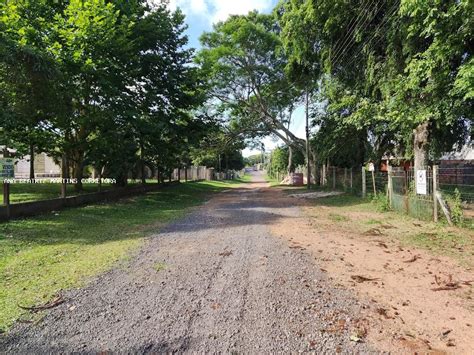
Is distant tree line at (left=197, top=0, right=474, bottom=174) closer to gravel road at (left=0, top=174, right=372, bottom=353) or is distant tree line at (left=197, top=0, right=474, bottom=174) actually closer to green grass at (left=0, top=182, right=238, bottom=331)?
gravel road at (left=0, top=174, right=372, bottom=353)

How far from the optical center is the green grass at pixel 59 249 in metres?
4.81

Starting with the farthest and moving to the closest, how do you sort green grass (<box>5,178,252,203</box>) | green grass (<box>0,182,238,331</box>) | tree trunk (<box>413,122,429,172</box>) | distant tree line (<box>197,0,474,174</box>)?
green grass (<box>5,178,252,203</box>)
tree trunk (<box>413,122,429,172</box>)
distant tree line (<box>197,0,474,174</box>)
green grass (<box>0,182,238,331</box>)

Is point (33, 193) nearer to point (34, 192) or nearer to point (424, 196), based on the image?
Result: point (34, 192)

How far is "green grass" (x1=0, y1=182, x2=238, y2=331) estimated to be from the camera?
4812mm

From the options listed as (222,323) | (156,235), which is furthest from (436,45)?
(222,323)

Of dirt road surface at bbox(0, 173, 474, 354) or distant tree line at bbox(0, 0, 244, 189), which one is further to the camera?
distant tree line at bbox(0, 0, 244, 189)

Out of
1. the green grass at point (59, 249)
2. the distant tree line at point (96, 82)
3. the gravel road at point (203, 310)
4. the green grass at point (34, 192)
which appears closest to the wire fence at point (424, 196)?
the gravel road at point (203, 310)

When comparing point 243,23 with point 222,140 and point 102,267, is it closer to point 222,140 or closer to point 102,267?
point 222,140

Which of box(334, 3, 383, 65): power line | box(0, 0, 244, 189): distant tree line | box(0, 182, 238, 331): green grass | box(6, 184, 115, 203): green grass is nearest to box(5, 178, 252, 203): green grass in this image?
box(6, 184, 115, 203): green grass

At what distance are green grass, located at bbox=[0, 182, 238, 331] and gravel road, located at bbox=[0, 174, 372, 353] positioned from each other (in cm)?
43

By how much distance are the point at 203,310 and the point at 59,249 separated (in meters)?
4.27

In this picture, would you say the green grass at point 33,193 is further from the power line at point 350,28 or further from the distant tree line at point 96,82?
the power line at point 350,28

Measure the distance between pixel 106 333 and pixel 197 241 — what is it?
4.31 m

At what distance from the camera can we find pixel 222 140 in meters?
34.2
